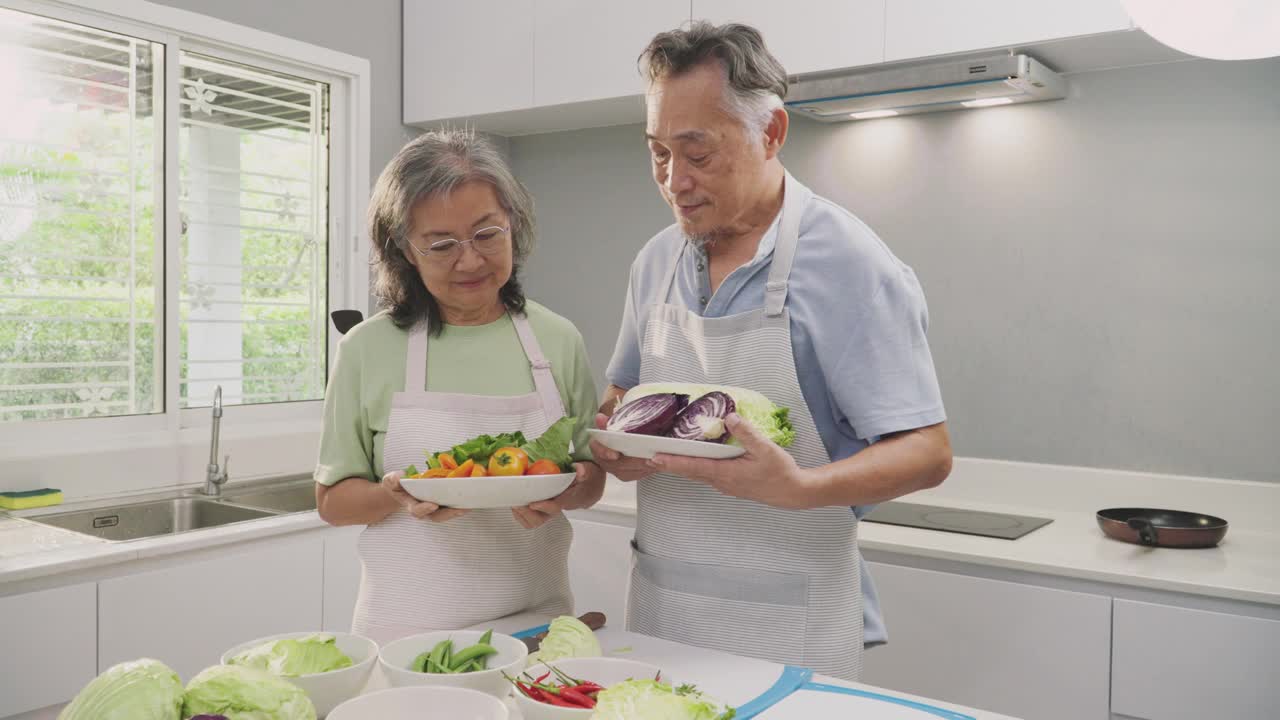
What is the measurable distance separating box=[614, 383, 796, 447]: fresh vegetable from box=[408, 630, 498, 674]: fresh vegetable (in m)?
0.42

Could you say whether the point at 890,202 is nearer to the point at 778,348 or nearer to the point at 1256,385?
the point at 1256,385

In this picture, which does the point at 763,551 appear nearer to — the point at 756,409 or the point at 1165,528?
the point at 756,409

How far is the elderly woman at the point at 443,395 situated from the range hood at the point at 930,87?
50.1 inches

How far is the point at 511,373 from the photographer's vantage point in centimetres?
160

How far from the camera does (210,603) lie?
2.32 metres

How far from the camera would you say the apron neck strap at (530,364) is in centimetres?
155

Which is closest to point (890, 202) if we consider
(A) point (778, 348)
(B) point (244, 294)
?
(A) point (778, 348)

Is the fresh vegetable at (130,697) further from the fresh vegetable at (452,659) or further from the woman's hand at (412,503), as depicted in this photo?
the woman's hand at (412,503)

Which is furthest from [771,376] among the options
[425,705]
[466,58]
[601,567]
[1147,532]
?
[466,58]

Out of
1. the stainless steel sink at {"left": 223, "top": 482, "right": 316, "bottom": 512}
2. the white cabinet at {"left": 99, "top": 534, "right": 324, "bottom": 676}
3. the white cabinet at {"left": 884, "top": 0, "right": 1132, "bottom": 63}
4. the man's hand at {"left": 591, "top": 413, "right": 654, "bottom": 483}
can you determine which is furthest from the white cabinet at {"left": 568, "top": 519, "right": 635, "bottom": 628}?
the white cabinet at {"left": 884, "top": 0, "right": 1132, "bottom": 63}

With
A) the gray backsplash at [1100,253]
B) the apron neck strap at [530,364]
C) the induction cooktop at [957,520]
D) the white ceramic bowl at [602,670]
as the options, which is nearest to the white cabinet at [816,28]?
the gray backsplash at [1100,253]

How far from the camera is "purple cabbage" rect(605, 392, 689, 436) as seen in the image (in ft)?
4.52

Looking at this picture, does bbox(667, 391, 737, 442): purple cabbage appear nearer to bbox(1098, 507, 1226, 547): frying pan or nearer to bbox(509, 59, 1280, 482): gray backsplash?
bbox(1098, 507, 1226, 547): frying pan

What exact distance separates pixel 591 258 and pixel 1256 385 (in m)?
2.12
